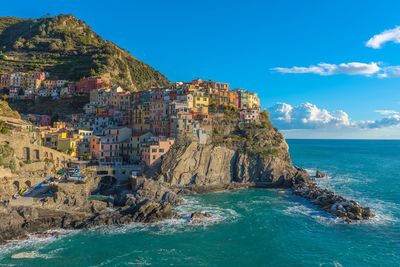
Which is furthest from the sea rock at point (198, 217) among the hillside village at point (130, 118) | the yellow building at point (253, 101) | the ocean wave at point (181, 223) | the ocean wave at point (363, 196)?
the yellow building at point (253, 101)

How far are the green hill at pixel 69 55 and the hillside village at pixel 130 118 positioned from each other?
542 inches

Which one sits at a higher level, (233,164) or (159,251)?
(233,164)

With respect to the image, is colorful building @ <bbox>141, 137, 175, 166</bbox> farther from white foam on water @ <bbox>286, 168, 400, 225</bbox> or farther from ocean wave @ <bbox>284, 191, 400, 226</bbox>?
white foam on water @ <bbox>286, 168, 400, 225</bbox>

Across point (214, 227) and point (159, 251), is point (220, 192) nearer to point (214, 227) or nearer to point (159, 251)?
point (214, 227)

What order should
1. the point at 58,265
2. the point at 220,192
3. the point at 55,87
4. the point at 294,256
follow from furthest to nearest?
the point at 55,87 < the point at 220,192 < the point at 294,256 < the point at 58,265

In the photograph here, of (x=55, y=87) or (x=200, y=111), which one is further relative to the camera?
(x=55, y=87)

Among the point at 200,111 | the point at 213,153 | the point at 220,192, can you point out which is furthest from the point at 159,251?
the point at 200,111

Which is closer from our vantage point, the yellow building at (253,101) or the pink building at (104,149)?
the pink building at (104,149)

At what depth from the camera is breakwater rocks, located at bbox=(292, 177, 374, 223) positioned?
49.2 m

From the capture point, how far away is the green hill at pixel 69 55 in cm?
12338

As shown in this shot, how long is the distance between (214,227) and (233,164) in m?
30.4

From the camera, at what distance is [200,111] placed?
83.6 metres

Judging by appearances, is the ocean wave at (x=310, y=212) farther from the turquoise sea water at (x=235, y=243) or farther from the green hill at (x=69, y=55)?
the green hill at (x=69, y=55)

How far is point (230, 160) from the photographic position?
75000 mm
